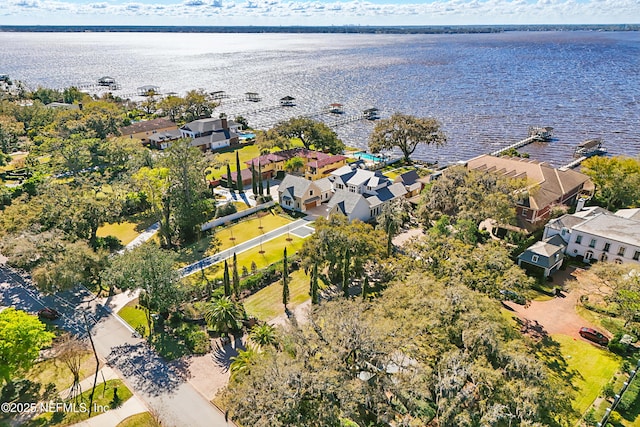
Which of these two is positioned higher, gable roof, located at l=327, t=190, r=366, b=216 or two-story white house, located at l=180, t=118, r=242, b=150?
gable roof, located at l=327, t=190, r=366, b=216

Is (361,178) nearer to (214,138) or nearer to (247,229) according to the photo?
(247,229)

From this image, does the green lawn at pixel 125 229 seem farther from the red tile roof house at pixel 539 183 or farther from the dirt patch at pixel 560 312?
the red tile roof house at pixel 539 183

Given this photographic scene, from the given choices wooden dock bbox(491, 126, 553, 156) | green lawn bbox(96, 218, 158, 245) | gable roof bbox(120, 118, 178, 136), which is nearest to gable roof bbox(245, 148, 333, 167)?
green lawn bbox(96, 218, 158, 245)

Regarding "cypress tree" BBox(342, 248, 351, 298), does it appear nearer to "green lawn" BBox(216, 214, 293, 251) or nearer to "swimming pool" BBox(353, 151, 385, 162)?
"green lawn" BBox(216, 214, 293, 251)

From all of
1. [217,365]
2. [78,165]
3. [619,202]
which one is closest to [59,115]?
[78,165]

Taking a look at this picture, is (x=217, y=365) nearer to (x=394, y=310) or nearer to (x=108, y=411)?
(x=108, y=411)

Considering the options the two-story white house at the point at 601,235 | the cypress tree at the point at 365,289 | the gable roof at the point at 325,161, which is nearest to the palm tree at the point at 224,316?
the cypress tree at the point at 365,289
